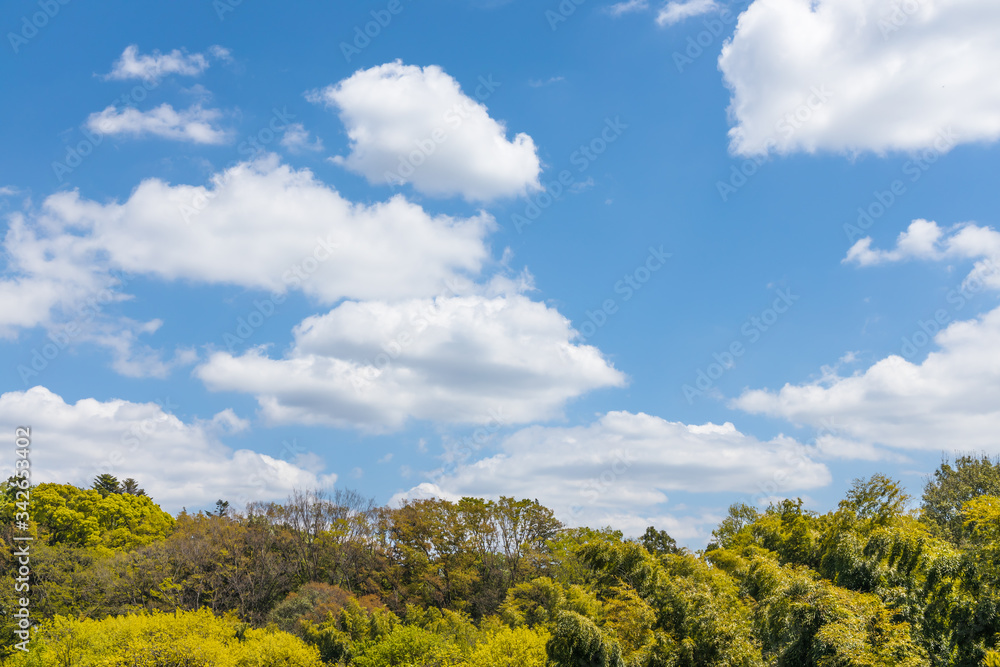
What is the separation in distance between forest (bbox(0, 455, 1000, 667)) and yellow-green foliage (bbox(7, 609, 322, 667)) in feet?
0.34

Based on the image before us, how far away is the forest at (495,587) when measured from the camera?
18.9 meters

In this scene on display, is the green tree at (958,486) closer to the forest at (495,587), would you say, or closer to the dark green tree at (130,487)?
the forest at (495,587)

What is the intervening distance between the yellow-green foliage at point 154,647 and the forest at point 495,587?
10cm

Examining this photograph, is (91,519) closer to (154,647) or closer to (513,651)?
(154,647)

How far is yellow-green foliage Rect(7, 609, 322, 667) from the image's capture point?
1344 inches

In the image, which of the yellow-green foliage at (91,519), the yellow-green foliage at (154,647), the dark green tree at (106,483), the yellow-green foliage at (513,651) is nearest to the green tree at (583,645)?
the yellow-green foliage at (513,651)

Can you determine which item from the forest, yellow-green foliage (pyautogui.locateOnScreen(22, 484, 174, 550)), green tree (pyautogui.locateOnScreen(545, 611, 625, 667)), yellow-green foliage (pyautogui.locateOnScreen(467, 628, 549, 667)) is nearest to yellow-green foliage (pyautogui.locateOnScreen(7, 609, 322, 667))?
the forest

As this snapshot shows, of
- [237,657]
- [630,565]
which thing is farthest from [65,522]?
[630,565]

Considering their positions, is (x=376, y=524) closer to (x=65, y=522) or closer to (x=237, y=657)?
(x=237, y=657)

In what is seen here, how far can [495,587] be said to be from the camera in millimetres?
51750

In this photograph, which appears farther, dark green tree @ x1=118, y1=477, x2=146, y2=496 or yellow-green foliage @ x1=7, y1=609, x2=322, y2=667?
dark green tree @ x1=118, y1=477, x2=146, y2=496

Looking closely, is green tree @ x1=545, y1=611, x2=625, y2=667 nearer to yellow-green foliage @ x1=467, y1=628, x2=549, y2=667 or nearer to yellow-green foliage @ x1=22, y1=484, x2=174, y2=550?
yellow-green foliage @ x1=467, y1=628, x2=549, y2=667

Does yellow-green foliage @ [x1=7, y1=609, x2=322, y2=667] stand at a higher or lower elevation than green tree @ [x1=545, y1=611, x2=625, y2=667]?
lower

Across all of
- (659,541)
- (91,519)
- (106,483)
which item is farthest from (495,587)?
(106,483)
